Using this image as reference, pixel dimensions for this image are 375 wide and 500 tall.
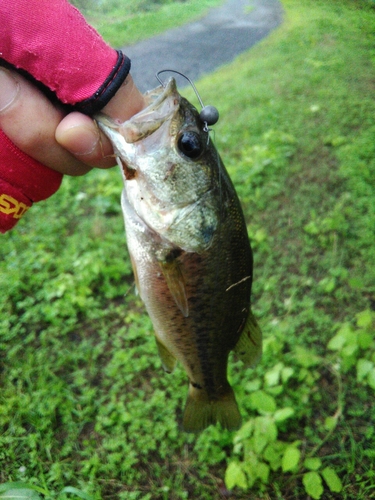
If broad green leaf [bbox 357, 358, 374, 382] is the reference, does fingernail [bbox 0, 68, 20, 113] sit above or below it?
above

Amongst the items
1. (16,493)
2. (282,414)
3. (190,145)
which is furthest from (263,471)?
(190,145)

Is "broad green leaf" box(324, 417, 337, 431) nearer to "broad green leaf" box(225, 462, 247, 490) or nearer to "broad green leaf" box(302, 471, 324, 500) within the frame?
"broad green leaf" box(302, 471, 324, 500)

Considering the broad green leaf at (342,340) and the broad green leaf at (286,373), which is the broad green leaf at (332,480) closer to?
the broad green leaf at (286,373)

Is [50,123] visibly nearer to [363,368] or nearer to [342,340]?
[342,340]

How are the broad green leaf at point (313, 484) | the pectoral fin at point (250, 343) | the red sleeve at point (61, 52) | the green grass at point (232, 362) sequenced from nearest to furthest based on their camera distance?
1. the red sleeve at point (61, 52)
2. the pectoral fin at point (250, 343)
3. the broad green leaf at point (313, 484)
4. the green grass at point (232, 362)

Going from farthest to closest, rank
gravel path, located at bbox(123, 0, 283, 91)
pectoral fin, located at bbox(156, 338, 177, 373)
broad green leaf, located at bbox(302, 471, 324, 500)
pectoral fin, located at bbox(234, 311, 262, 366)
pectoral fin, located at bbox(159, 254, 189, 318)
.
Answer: gravel path, located at bbox(123, 0, 283, 91) < broad green leaf, located at bbox(302, 471, 324, 500) < pectoral fin, located at bbox(156, 338, 177, 373) < pectoral fin, located at bbox(234, 311, 262, 366) < pectoral fin, located at bbox(159, 254, 189, 318)

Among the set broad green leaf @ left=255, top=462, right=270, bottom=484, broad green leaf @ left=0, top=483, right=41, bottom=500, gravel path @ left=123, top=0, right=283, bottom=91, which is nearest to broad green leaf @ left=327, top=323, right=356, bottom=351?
broad green leaf @ left=255, top=462, right=270, bottom=484

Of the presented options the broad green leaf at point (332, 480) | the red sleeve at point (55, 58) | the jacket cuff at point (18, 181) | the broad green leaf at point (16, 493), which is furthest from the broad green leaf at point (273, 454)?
the red sleeve at point (55, 58)

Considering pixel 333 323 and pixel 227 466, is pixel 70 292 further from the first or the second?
pixel 333 323

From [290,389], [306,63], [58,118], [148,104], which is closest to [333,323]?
[290,389]
